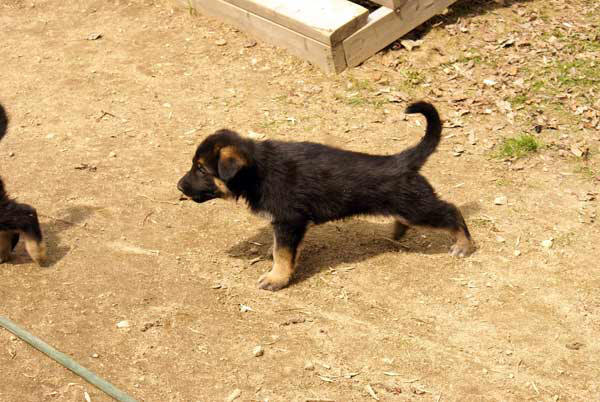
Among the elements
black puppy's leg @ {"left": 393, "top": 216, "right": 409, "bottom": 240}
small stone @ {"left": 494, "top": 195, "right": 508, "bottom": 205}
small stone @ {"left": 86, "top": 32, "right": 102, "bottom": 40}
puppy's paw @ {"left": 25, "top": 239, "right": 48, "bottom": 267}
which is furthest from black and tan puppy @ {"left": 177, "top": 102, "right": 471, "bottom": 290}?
small stone @ {"left": 86, "top": 32, "right": 102, "bottom": 40}

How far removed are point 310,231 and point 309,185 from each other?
111 centimetres

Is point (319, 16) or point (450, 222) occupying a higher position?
point (319, 16)

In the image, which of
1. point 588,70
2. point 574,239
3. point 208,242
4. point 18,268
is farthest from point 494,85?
point 18,268

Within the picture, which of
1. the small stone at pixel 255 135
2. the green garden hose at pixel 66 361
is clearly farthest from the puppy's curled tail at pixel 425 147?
the green garden hose at pixel 66 361

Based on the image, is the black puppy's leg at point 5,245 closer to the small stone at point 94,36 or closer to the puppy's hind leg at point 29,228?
the puppy's hind leg at point 29,228

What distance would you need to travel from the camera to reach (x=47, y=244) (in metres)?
7.44

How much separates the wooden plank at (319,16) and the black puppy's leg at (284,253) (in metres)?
3.37

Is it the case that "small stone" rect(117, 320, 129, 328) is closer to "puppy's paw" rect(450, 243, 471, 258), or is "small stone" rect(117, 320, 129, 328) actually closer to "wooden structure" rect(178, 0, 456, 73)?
"puppy's paw" rect(450, 243, 471, 258)

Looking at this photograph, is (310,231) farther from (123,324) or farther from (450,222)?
(123,324)

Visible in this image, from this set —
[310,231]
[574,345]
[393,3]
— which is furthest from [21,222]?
[393,3]

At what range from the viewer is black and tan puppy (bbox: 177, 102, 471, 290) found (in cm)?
659

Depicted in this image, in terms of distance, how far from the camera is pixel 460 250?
6980 mm

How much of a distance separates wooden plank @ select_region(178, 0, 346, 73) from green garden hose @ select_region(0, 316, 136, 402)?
477 cm

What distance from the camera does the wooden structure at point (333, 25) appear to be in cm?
940
